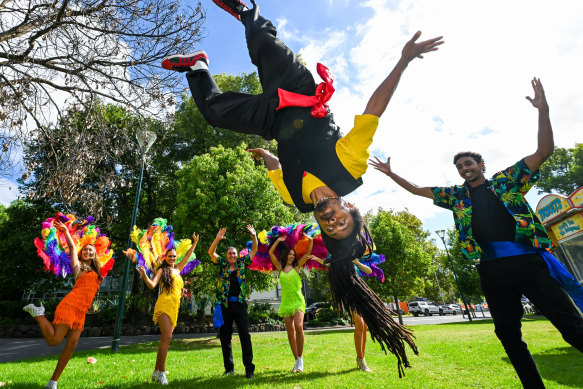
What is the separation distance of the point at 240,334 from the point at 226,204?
260 inches

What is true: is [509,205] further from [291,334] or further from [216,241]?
[216,241]

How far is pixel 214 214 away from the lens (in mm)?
11141

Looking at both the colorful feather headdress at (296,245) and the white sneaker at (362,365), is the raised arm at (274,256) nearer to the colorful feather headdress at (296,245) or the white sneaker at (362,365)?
the colorful feather headdress at (296,245)

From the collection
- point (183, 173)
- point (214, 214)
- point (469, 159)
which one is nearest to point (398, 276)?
point (214, 214)

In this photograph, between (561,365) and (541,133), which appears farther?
(561,365)

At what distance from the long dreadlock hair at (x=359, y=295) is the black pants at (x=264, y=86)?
47.1 inches

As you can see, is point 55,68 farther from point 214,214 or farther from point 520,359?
point 520,359

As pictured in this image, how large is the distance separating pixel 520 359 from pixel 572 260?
9468 millimetres

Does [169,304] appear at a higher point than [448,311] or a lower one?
higher

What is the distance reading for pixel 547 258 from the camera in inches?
104

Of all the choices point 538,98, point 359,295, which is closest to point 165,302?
point 359,295

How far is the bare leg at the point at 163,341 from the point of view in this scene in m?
4.13

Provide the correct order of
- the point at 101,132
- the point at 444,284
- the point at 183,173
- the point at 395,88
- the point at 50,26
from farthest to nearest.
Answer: the point at 444,284, the point at 183,173, the point at 101,132, the point at 50,26, the point at 395,88

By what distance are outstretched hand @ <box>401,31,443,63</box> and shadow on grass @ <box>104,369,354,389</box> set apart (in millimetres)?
4002
